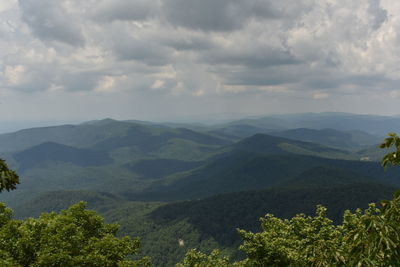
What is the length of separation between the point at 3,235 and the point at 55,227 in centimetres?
528

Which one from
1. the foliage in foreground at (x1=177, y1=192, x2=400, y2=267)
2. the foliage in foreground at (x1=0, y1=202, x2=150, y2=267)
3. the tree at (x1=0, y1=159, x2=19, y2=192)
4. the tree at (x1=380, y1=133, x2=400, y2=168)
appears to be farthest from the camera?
the foliage in foreground at (x1=0, y1=202, x2=150, y2=267)

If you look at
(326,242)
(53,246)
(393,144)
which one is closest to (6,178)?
(53,246)

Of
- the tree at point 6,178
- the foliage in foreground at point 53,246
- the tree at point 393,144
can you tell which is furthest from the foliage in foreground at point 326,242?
the tree at point 6,178

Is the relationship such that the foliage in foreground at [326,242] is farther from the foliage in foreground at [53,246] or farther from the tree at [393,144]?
the foliage in foreground at [53,246]

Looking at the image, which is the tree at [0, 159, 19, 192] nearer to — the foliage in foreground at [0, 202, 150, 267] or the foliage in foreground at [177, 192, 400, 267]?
the foliage in foreground at [0, 202, 150, 267]

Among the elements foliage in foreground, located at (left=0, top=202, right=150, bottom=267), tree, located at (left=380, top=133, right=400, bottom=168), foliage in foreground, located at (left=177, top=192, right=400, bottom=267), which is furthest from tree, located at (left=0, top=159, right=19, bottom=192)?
tree, located at (left=380, top=133, right=400, bottom=168)

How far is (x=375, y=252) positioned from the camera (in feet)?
34.1

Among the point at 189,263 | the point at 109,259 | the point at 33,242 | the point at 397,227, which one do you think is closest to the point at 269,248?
the point at 189,263

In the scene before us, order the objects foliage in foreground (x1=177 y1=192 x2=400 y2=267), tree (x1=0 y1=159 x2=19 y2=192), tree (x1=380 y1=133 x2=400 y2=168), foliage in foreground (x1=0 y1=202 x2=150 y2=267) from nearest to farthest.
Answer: foliage in foreground (x1=177 y1=192 x2=400 y2=267)
tree (x1=380 y1=133 x2=400 y2=168)
tree (x1=0 y1=159 x2=19 y2=192)
foliage in foreground (x1=0 y1=202 x2=150 y2=267)

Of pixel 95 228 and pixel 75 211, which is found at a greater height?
pixel 75 211

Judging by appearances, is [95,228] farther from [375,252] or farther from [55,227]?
[375,252]

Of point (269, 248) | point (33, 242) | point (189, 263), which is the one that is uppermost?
point (33, 242)

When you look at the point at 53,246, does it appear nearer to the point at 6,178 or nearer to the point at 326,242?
the point at 6,178

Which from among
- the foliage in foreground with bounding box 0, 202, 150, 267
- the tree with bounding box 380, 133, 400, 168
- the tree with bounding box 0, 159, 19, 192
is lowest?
the foliage in foreground with bounding box 0, 202, 150, 267
